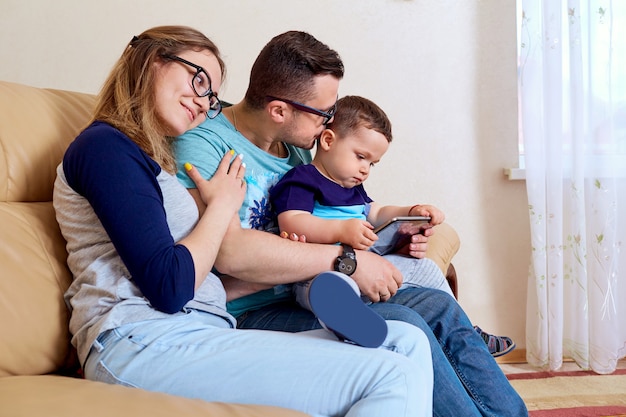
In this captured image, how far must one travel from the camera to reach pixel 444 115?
2797 mm

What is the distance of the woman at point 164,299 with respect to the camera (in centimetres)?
117

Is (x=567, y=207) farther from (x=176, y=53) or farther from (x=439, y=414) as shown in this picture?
(x=176, y=53)

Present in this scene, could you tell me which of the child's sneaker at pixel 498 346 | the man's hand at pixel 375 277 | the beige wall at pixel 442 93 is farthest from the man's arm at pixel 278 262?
the beige wall at pixel 442 93

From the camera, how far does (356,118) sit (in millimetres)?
1754

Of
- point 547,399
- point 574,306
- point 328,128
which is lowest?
point 547,399

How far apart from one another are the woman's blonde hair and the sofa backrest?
0.68ft

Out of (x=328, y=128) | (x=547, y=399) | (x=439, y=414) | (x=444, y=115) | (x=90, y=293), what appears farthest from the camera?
Answer: (x=444, y=115)

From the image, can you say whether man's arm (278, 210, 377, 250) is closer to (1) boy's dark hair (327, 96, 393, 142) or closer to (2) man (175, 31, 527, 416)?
(2) man (175, 31, 527, 416)

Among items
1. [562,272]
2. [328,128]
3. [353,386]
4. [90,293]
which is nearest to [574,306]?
[562,272]

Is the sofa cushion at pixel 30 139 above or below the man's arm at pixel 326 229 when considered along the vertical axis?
above

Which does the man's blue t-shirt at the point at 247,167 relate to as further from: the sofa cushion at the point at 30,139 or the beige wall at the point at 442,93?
the beige wall at the point at 442,93

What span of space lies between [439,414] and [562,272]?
4.96 ft

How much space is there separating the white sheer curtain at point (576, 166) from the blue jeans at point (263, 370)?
1623 millimetres

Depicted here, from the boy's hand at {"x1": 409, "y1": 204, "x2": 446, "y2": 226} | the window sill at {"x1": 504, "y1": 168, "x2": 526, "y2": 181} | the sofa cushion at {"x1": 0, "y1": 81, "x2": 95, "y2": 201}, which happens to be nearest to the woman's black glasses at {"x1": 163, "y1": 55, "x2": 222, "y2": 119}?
the sofa cushion at {"x1": 0, "y1": 81, "x2": 95, "y2": 201}
